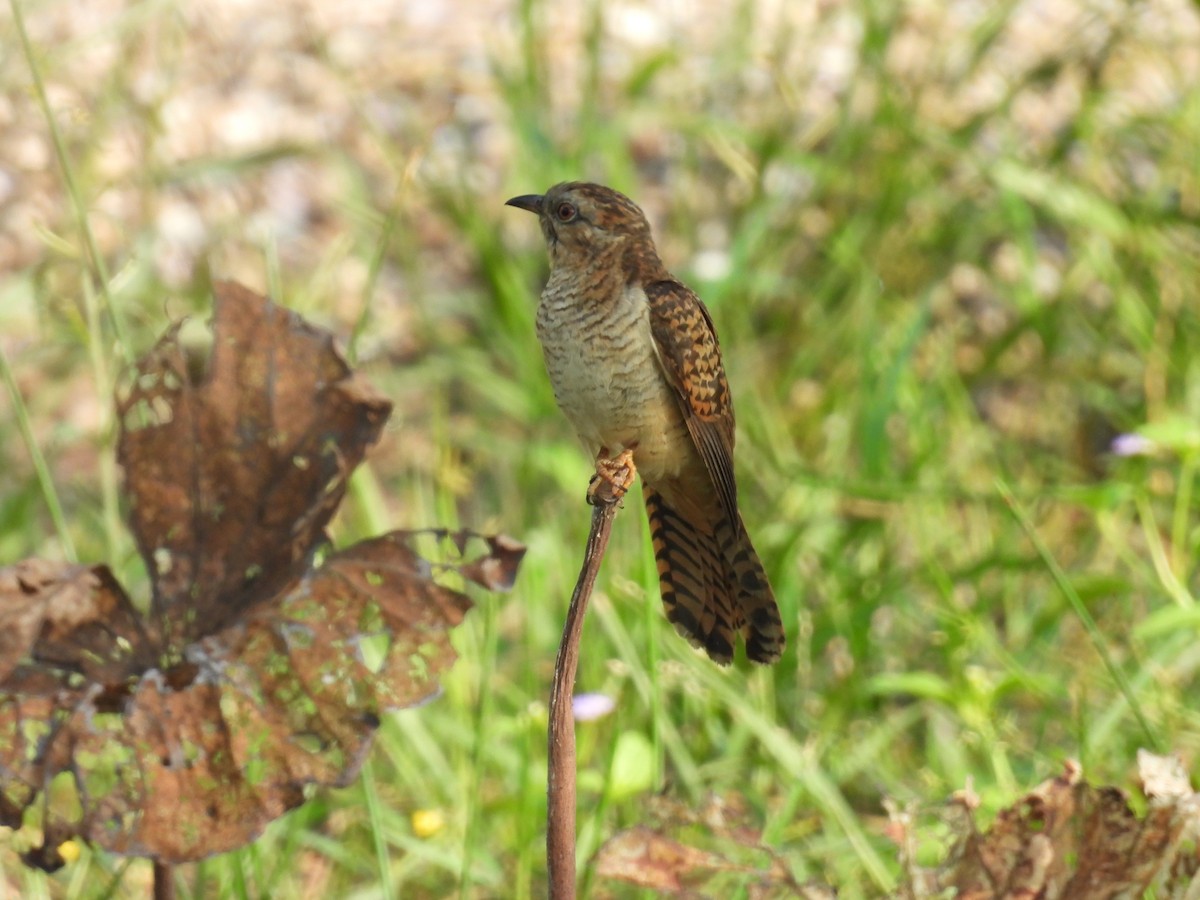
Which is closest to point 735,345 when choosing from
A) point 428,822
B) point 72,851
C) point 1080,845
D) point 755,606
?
point 428,822

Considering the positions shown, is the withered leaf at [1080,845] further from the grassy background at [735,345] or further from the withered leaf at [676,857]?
the grassy background at [735,345]

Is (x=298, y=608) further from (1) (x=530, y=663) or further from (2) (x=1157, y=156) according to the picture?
(2) (x=1157, y=156)

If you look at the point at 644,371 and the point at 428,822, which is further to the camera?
the point at 428,822

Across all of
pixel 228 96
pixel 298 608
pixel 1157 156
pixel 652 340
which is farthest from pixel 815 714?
pixel 228 96

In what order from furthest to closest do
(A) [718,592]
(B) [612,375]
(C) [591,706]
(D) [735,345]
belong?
(D) [735,345] < (C) [591,706] < (B) [612,375] < (A) [718,592]

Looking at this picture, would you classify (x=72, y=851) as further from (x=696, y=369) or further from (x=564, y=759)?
(x=564, y=759)

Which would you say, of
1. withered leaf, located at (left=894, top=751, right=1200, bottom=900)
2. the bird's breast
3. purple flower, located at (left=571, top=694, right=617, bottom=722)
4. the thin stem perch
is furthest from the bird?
the thin stem perch

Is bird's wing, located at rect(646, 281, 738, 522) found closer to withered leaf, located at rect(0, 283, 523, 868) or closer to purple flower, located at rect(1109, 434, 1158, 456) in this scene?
withered leaf, located at rect(0, 283, 523, 868)
